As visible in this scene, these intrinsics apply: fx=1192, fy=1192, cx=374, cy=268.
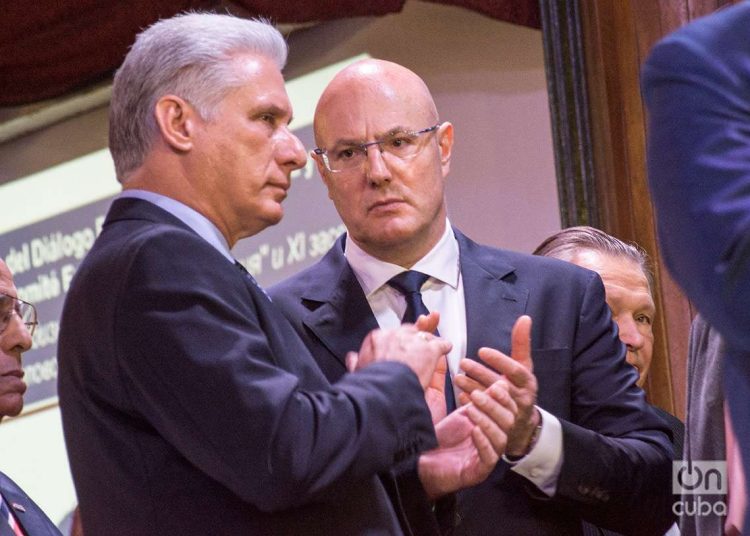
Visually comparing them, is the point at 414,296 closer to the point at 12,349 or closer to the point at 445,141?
the point at 445,141

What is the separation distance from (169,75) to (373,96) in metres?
0.77

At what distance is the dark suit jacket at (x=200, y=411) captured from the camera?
153 centimetres

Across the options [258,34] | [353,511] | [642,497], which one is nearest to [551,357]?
[642,497]

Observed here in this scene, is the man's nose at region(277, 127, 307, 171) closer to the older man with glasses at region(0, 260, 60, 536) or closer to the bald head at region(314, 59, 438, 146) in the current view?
the bald head at region(314, 59, 438, 146)

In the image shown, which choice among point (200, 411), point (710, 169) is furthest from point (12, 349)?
point (710, 169)

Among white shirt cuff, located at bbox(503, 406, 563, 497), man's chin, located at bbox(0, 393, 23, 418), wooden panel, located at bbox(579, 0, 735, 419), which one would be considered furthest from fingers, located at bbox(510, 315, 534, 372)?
wooden panel, located at bbox(579, 0, 735, 419)

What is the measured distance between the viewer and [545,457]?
2.04m

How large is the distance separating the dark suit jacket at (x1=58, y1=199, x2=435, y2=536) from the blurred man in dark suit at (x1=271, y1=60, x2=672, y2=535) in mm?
376

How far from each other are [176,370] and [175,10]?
3441 mm

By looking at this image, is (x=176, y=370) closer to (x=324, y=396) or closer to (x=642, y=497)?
(x=324, y=396)

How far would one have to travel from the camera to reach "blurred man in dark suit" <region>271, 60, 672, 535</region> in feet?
6.84

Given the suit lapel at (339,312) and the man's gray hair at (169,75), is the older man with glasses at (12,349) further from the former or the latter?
the man's gray hair at (169,75)

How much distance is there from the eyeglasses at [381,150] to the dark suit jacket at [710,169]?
141cm

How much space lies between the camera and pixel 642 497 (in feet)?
7.10
